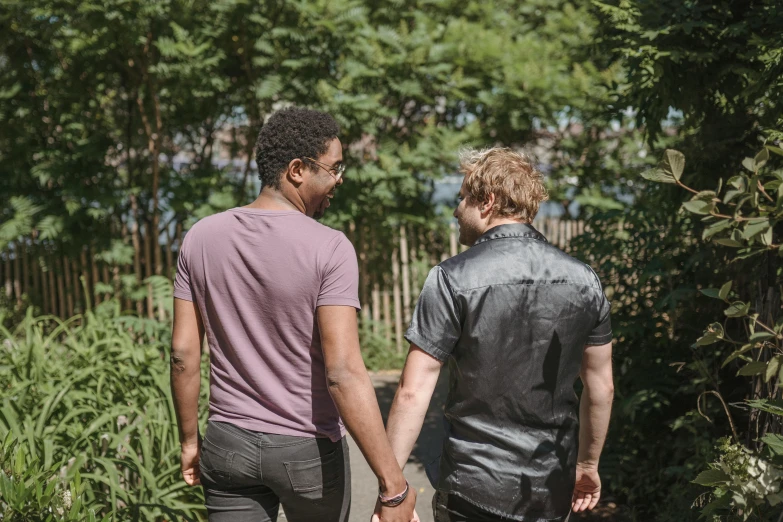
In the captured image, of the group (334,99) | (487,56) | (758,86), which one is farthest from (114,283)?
(758,86)

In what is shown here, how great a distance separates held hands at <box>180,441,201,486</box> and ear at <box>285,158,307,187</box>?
2.97 feet

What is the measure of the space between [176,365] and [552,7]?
8.32 m

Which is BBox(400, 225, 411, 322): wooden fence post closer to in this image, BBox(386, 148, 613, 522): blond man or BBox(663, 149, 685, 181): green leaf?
BBox(386, 148, 613, 522): blond man

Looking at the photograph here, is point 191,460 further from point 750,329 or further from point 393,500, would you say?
point 750,329

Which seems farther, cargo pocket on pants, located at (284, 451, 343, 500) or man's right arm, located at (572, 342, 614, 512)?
man's right arm, located at (572, 342, 614, 512)

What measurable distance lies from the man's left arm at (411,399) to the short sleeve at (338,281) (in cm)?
24

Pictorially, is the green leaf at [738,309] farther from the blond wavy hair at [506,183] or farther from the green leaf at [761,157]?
the blond wavy hair at [506,183]

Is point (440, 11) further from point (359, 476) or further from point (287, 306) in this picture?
point (287, 306)

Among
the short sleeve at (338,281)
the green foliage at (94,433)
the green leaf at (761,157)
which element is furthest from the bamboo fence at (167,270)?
the green leaf at (761,157)

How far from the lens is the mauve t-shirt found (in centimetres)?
204

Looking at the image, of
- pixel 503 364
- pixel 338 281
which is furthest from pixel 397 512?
pixel 338 281

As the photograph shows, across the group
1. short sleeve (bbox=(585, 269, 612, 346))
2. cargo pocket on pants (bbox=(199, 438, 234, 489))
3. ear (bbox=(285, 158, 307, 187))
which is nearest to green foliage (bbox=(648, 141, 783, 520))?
short sleeve (bbox=(585, 269, 612, 346))

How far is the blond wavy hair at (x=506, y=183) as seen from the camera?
86.5 inches

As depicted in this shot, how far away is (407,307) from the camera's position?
7.77 meters
